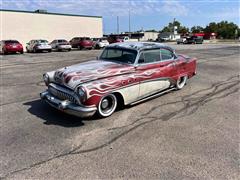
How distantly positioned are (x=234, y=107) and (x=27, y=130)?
484cm

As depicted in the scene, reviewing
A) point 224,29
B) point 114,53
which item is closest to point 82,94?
point 114,53

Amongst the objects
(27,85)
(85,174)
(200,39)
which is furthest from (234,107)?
(200,39)

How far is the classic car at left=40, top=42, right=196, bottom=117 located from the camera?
4.71 metres

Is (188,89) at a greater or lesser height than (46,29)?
lesser

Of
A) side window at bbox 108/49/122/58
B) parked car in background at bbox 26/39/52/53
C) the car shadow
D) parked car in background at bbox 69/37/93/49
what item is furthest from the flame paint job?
parked car in background at bbox 69/37/93/49

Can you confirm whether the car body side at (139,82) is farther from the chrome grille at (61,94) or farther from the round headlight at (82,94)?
the chrome grille at (61,94)

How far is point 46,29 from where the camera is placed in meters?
33.3

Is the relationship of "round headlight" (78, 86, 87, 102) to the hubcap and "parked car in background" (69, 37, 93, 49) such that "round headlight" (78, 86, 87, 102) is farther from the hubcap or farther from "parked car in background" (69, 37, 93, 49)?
"parked car in background" (69, 37, 93, 49)

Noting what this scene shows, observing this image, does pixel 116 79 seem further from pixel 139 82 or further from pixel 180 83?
pixel 180 83

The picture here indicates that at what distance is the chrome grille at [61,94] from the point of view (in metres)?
4.79

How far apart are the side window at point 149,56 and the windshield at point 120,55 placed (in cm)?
20

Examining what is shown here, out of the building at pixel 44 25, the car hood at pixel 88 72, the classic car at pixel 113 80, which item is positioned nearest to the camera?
the classic car at pixel 113 80

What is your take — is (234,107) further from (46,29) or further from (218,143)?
(46,29)

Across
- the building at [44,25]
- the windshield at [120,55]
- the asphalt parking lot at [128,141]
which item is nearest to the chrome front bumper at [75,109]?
the asphalt parking lot at [128,141]
